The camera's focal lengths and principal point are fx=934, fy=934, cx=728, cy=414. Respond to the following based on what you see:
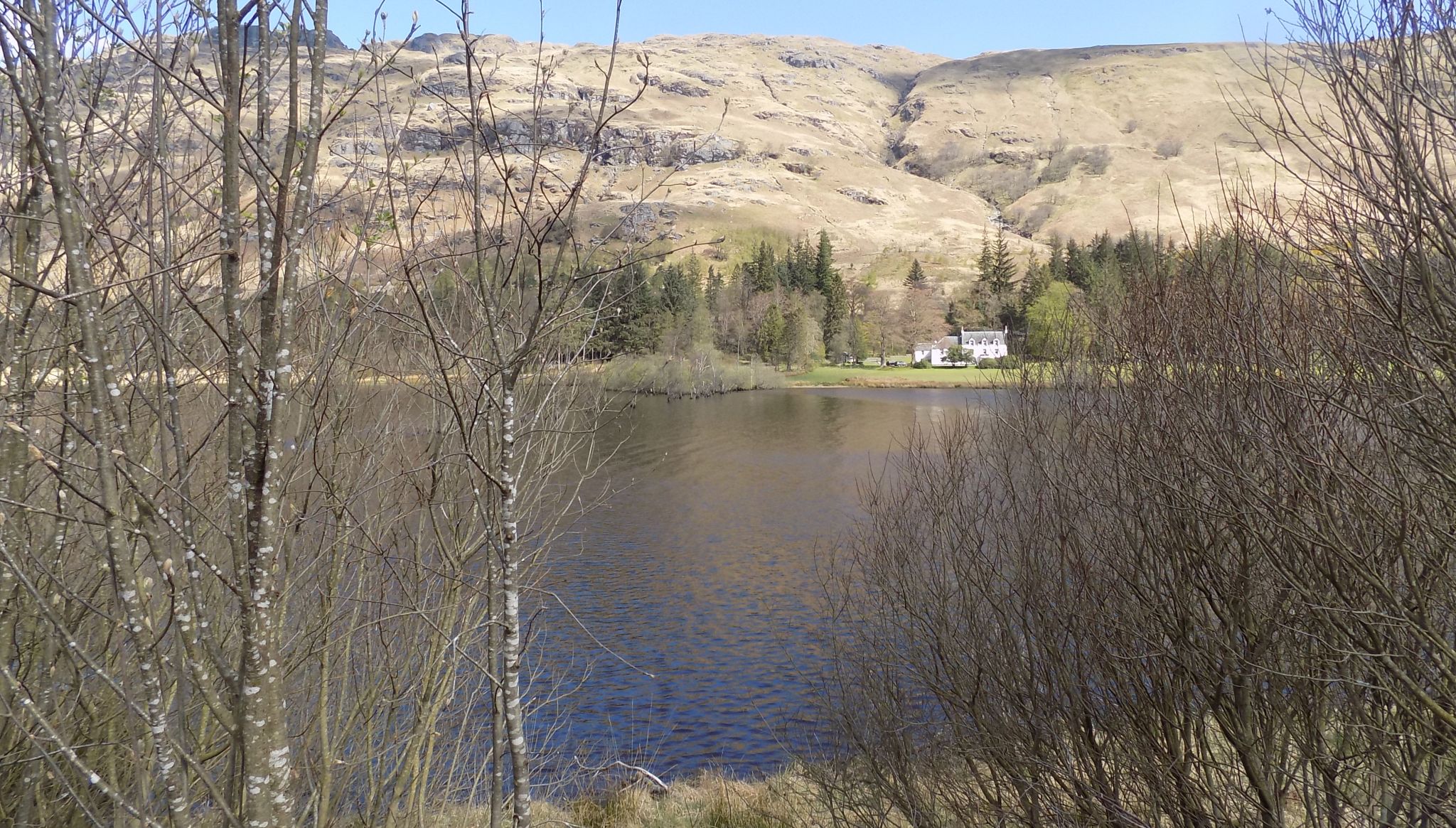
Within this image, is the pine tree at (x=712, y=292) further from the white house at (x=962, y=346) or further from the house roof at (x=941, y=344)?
the house roof at (x=941, y=344)

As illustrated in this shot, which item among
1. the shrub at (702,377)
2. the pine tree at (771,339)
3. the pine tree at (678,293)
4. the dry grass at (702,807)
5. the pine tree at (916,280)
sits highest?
the pine tree at (916,280)

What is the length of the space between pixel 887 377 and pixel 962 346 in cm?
2411

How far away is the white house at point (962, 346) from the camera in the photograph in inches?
3984

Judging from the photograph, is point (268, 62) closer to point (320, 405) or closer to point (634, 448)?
point (320, 405)

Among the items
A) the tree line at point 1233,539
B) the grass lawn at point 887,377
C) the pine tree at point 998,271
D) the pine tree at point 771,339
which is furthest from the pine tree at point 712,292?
the tree line at point 1233,539

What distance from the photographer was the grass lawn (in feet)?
251

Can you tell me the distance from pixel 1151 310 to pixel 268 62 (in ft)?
28.9

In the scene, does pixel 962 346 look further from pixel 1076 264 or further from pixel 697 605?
pixel 697 605

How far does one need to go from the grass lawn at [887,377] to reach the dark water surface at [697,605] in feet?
113

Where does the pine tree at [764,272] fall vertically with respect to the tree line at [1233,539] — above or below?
above

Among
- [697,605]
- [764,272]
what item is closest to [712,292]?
[764,272]

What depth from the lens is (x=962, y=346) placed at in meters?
104

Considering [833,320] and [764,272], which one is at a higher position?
[764,272]

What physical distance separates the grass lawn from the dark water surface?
34488 mm
